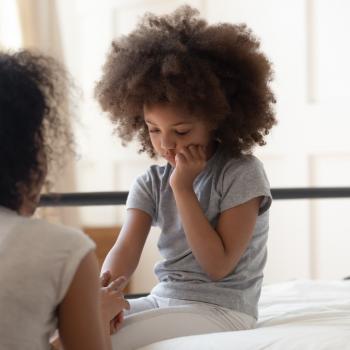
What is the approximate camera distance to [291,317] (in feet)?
3.85

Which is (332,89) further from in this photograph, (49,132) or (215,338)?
(49,132)

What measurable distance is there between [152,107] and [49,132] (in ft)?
1.34

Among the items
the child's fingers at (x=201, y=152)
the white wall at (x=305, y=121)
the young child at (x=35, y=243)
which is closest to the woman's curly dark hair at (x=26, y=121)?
the young child at (x=35, y=243)

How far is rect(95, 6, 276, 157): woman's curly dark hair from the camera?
1.10 m

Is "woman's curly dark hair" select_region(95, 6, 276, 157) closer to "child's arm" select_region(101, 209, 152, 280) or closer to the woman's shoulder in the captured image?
"child's arm" select_region(101, 209, 152, 280)

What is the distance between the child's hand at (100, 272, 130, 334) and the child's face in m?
0.25

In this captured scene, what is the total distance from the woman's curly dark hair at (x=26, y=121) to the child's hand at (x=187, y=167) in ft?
1.17

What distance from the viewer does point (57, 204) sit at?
1473 millimetres

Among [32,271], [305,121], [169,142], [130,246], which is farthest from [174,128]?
[305,121]

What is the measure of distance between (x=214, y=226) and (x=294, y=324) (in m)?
0.22

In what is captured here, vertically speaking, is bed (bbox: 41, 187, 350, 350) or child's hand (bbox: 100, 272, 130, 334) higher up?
child's hand (bbox: 100, 272, 130, 334)

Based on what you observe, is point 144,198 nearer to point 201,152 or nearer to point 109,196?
point 201,152

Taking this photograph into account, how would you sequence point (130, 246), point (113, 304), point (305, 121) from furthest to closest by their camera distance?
1. point (305, 121)
2. point (130, 246)
3. point (113, 304)

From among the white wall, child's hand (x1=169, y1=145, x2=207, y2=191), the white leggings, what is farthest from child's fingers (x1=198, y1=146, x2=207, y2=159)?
the white wall
